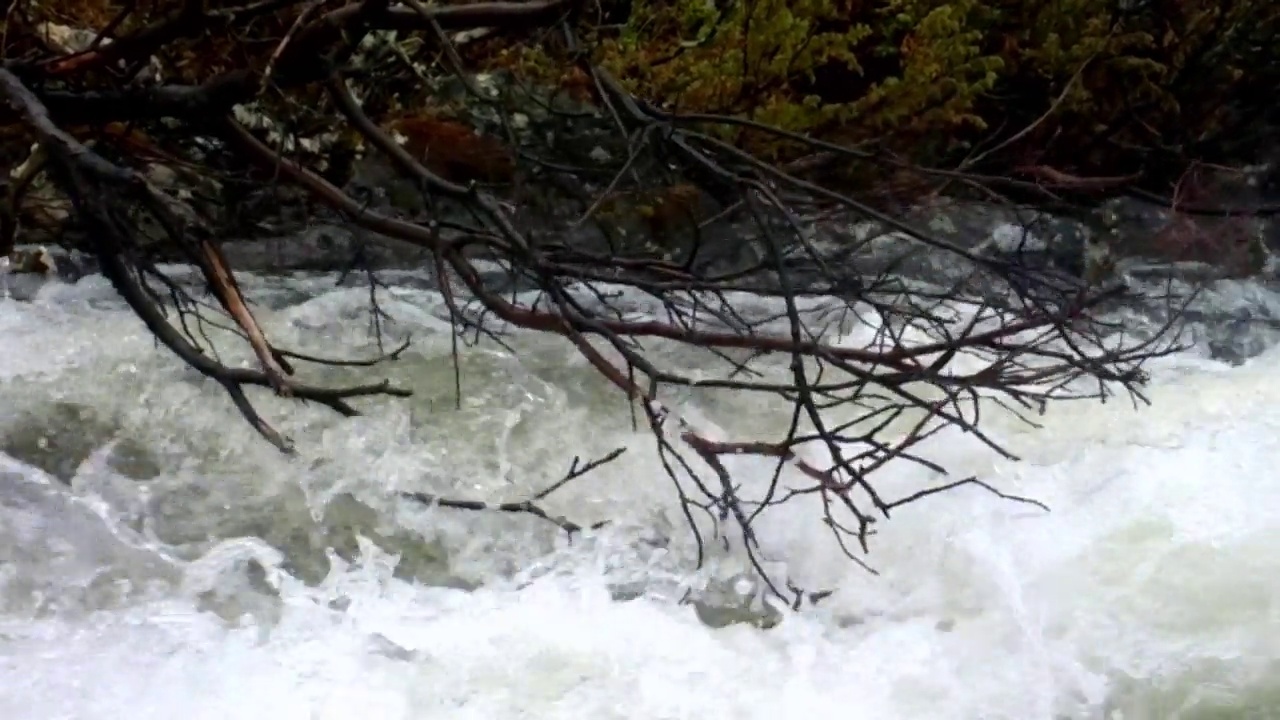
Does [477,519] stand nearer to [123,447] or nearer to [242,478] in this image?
[242,478]

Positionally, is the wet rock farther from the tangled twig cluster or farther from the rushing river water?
the tangled twig cluster

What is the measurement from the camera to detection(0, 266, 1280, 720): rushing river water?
2.37 metres

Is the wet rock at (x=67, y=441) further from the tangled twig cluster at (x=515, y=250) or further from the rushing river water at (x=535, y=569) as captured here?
the tangled twig cluster at (x=515, y=250)

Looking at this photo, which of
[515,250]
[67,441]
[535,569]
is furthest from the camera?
[67,441]

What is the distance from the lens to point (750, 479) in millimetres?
3139

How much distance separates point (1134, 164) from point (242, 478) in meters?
4.01

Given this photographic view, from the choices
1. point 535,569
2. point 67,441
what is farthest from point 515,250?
point 67,441

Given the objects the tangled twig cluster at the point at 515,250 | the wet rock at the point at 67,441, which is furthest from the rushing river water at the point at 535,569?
the tangled twig cluster at the point at 515,250

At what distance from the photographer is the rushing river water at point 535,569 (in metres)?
2.37

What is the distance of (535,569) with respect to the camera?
9.06ft

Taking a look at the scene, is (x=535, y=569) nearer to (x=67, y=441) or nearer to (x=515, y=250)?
(x=515, y=250)

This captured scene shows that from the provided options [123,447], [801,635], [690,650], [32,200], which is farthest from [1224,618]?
[32,200]

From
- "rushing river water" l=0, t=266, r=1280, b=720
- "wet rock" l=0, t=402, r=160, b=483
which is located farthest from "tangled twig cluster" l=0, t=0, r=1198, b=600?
"wet rock" l=0, t=402, r=160, b=483

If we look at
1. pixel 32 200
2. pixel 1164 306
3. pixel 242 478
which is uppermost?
pixel 32 200
